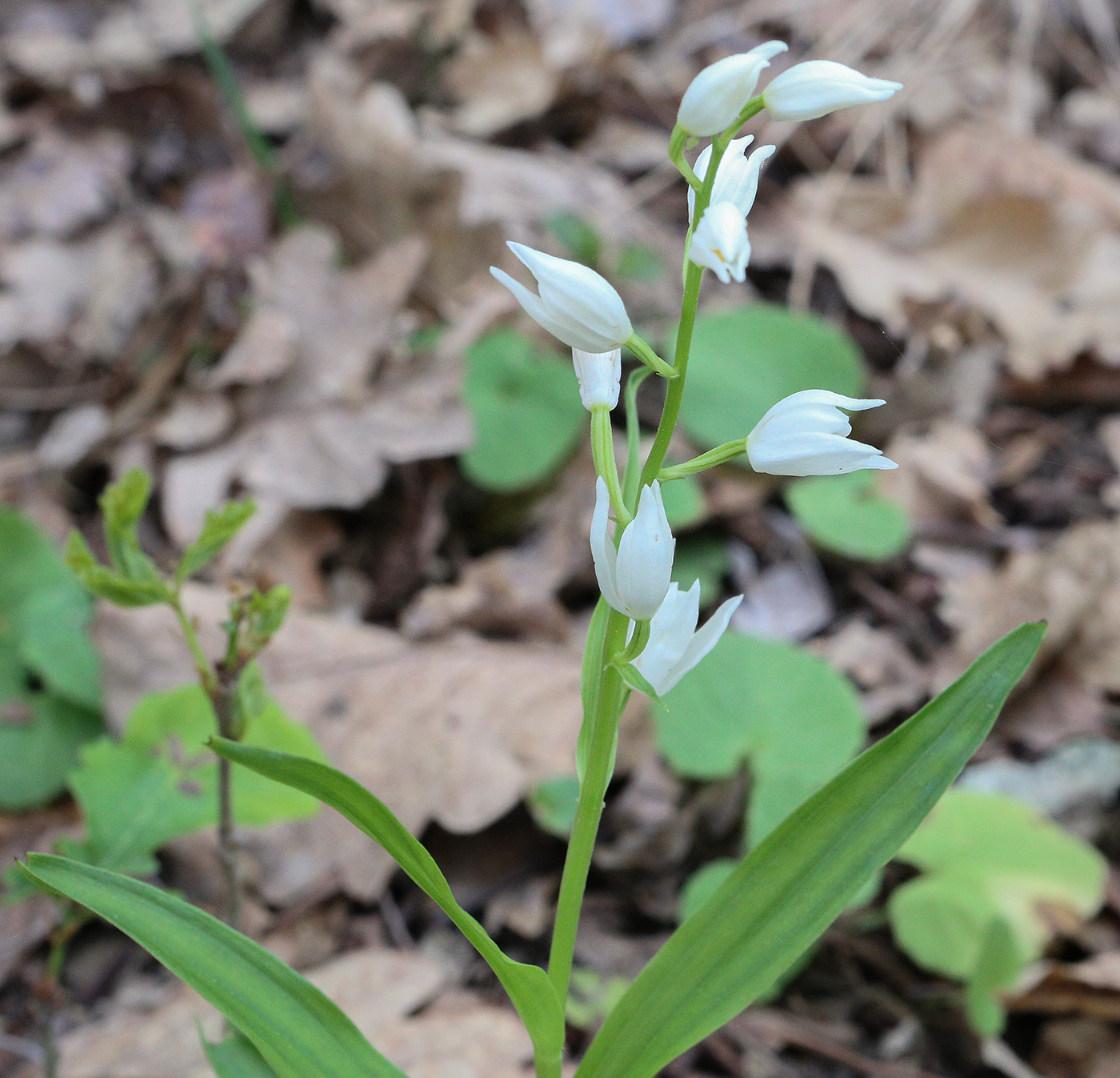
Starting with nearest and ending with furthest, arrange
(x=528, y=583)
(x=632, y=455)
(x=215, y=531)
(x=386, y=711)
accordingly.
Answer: (x=632, y=455)
(x=215, y=531)
(x=386, y=711)
(x=528, y=583)

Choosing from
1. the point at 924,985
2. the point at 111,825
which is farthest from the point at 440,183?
the point at 924,985

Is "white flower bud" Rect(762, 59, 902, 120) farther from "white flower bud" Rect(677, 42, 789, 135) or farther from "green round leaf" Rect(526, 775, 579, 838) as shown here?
"green round leaf" Rect(526, 775, 579, 838)

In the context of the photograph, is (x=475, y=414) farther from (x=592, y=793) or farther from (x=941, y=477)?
(x=592, y=793)

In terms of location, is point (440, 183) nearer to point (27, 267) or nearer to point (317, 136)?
point (317, 136)

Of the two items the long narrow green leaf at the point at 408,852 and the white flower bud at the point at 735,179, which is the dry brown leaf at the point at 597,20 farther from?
the long narrow green leaf at the point at 408,852

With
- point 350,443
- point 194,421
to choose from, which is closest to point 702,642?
point 350,443
